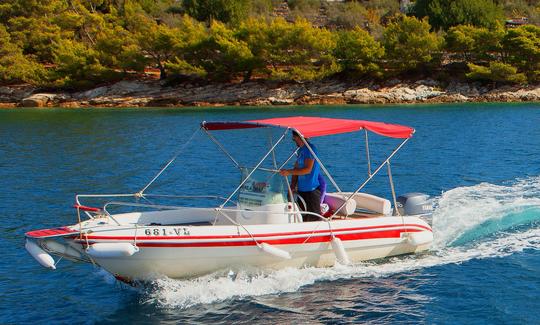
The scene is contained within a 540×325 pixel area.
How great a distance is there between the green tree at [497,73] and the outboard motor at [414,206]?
49251mm

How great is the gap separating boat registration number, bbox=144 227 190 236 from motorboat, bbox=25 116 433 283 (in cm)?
2

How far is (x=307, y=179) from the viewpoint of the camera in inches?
514

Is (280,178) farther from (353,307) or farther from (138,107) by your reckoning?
(138,107)

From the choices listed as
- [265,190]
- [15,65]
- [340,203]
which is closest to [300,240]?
[265,190]

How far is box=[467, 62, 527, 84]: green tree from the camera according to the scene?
59.8 metres

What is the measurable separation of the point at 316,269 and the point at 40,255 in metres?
5.05

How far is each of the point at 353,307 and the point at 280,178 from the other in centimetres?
281

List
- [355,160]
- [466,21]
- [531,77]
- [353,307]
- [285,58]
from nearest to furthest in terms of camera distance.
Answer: [353,307] < [355,160] < [531,77] < [285,58] < [466,21]

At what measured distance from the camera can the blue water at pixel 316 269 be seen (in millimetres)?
11195

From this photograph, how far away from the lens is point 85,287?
1266cm

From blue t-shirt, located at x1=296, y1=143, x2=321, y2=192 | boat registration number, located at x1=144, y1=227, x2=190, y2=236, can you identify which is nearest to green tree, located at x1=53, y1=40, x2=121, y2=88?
blue t-shirt, located at x1=296, y1=143, x2=321, y2=192

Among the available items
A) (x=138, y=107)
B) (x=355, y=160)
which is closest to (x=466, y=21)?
(x=138, y=107)

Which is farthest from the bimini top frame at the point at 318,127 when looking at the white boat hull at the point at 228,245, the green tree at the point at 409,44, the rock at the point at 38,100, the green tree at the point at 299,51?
the rock at the point at 38,100

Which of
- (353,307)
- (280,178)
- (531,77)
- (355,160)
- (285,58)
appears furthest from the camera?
(285,58)
